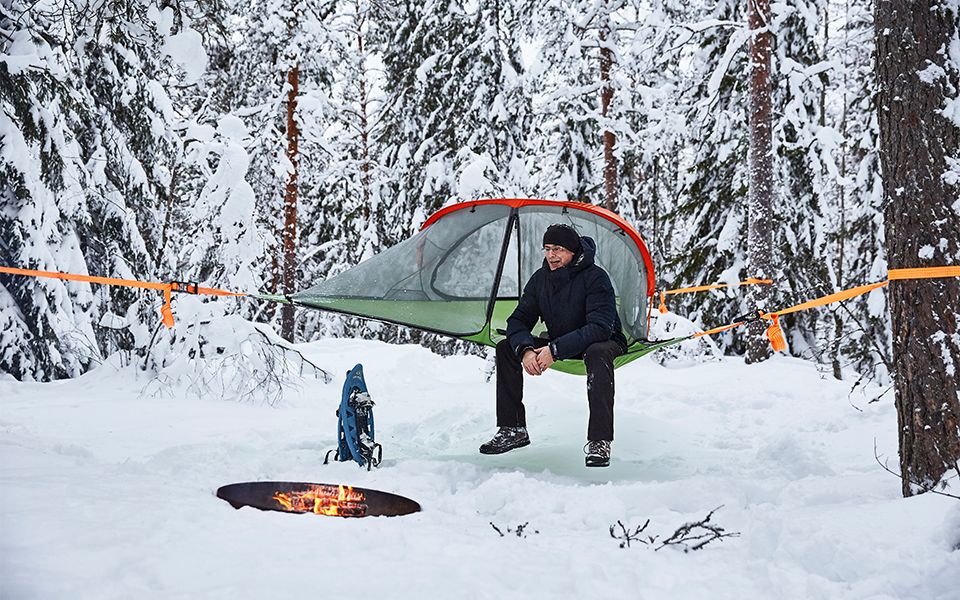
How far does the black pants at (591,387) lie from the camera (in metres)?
3.69

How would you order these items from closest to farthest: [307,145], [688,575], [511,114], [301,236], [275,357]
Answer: [688,575] → [275,357] → [511,114] → [307,145] → [301,236]

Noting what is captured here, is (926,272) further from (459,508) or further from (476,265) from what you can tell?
(476,265)

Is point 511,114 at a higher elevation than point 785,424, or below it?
higher

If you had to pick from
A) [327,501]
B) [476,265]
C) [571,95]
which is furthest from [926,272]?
[571,95]

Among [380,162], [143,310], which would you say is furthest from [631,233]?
[380,162]

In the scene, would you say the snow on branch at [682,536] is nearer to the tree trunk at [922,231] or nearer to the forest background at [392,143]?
the tree trunk at [922,231]

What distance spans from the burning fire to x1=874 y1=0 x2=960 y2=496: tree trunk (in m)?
2.19

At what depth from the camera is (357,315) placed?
4.61 m

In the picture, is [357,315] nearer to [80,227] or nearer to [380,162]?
[80,227]

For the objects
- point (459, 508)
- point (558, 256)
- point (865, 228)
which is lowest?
point (459, 508)

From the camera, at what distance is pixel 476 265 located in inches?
205

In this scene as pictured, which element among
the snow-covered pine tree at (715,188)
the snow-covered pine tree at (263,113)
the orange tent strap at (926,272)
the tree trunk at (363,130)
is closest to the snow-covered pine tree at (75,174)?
the snow-covered pine tree at (263,113)

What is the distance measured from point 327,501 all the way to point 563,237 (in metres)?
1.97

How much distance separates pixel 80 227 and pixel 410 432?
427 centimetres
